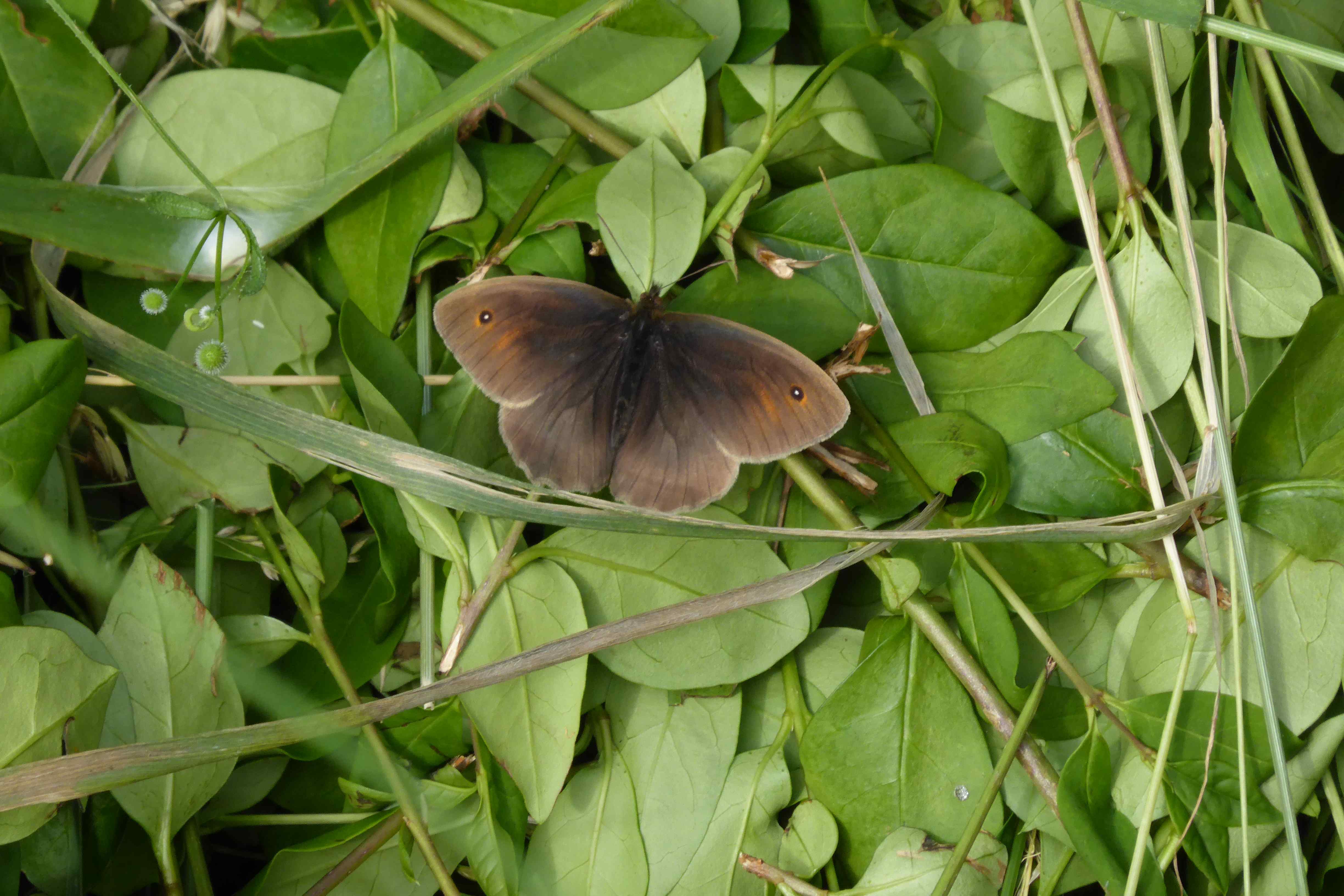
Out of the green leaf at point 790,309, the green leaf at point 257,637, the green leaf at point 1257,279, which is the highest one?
the green leaf at point 1257,279

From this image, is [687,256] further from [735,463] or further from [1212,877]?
[1212,877]

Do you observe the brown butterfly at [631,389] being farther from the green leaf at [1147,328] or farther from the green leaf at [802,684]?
the green leaf at [1147,328]

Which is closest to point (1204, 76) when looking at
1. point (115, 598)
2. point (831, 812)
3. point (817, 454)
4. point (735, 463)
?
point (817, 454)

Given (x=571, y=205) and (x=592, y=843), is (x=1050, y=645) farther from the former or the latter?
(x=571, y=205)

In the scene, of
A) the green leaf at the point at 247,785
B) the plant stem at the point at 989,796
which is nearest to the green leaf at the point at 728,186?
the plant stem at the point at 989,796

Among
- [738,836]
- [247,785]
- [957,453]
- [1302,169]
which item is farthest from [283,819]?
[1302,169]

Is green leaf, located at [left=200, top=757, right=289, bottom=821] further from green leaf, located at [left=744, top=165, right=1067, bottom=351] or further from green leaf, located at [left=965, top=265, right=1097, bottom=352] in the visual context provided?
green leaf, located at [left=965, top=265, right=1097, bottom=352]
